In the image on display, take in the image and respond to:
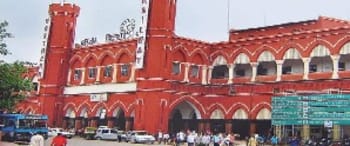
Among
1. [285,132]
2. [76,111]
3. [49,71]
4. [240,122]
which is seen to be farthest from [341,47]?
[49,71]

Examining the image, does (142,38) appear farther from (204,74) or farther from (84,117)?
(84,117)

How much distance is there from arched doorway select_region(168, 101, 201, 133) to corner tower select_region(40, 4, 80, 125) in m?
13.4

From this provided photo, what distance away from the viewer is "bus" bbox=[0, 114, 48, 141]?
125ft

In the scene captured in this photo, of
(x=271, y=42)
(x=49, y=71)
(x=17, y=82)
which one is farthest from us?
(x=49, y=71)

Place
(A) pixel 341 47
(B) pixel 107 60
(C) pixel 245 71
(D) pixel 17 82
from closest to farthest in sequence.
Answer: (D) pixel 17 82
(A) pixel 341 47
(C) pixel 245 71
(B) pixel 107 60

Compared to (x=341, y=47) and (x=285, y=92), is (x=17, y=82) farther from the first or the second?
(x=341, y=47)

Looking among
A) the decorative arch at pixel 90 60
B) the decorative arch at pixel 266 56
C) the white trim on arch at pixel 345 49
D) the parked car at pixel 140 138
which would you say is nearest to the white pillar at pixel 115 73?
the decorative arch at pixel 90 60

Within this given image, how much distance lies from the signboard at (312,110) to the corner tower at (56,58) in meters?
24.9

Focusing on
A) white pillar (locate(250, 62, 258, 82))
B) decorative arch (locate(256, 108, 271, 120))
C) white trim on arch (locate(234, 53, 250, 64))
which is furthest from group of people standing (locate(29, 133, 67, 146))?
white trim on arch (locate(234, 53, 250, 64))

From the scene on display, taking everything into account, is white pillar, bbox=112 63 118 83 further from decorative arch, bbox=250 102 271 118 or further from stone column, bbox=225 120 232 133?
decorative arch, bbox=250 102 271 118

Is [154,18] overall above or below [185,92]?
above

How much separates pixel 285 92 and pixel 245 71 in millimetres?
6670

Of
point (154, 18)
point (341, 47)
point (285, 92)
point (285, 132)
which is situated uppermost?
point (154, 18)

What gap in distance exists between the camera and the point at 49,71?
57.2 meters
